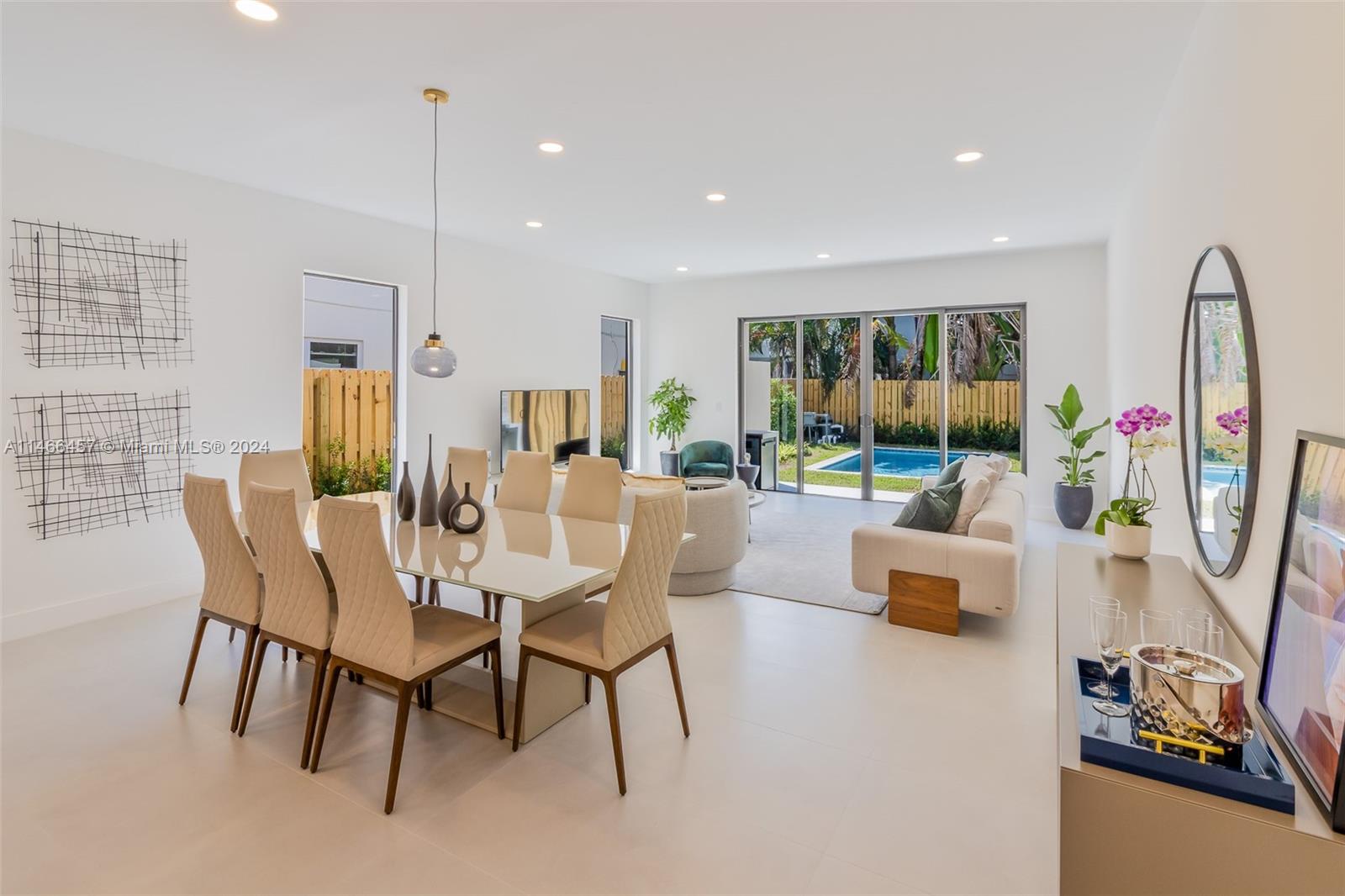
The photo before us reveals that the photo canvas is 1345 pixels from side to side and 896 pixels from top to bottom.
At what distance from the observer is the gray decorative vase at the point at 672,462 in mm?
8156

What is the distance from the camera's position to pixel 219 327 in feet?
14.9

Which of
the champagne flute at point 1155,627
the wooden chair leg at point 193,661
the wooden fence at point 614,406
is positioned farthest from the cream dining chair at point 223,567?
the wooden fence at point 614,406

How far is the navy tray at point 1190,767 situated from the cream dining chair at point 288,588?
8.00ft

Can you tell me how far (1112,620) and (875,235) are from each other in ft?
16.7

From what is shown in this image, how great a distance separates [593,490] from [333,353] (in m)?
3.08

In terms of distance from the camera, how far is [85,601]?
3994mm

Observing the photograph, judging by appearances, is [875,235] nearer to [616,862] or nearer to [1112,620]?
[1112,620]

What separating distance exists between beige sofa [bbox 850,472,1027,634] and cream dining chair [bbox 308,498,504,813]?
7.98ft

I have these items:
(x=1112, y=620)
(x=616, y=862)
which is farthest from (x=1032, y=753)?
(x=616, y=862)

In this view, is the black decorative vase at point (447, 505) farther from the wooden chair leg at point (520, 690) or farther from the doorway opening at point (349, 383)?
the doorway opening at point (349, 383)

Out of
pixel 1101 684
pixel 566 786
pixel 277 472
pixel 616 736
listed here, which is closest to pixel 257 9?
pixel 277 472

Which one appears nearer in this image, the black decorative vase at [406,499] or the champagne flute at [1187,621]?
the champagne flute at [1187,621]

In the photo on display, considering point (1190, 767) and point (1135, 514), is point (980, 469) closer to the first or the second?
point (1135, 514)

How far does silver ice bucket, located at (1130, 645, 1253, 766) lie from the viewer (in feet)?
4.08
